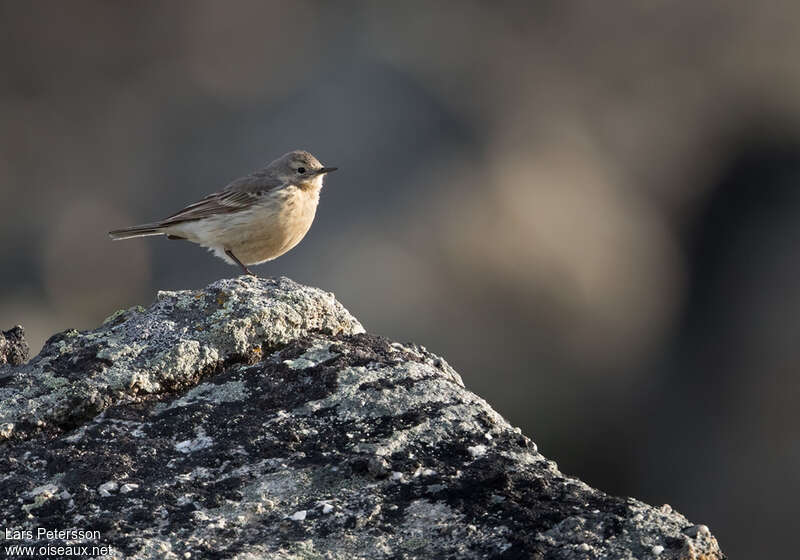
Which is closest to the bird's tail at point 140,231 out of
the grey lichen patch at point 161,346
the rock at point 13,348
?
the rock at point 13,348

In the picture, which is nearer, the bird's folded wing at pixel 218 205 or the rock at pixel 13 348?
the rock at pixel 13 348

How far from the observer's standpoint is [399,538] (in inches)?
122

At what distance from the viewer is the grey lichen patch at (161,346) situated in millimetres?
3752

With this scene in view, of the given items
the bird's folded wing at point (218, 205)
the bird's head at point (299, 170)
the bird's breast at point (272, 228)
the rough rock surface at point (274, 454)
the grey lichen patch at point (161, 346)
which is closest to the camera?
the rough rock surface at point (274, 454)

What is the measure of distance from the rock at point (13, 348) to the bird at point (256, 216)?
125 inches

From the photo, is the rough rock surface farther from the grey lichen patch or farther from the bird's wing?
the bird's wing

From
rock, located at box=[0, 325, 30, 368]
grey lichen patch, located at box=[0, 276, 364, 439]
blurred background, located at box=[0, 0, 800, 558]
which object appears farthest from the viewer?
blurred background, located at box=[0, 0, 800, 558]

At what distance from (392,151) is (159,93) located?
662 centimetres

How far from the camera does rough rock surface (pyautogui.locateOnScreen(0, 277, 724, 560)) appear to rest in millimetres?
3064

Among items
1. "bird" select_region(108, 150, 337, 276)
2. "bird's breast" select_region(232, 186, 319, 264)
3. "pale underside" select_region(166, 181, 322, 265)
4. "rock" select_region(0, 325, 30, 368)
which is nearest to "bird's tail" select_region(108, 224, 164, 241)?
"bird" select_region(108, 150, 337, 276)

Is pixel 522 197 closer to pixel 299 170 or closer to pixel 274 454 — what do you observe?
pixel 299 170

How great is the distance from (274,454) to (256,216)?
4.58 metres

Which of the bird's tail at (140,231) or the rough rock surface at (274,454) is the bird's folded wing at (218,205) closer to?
the bird's tail at (140,231)

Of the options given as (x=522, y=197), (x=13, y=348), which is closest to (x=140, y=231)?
(x=13, y=348)
